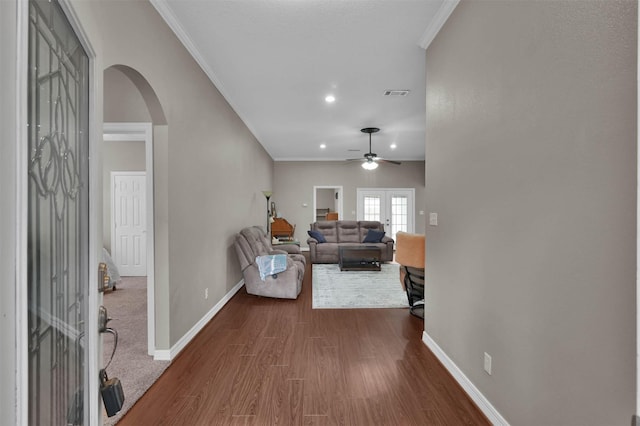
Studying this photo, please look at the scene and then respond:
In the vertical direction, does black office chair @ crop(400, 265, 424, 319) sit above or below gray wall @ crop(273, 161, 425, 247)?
below

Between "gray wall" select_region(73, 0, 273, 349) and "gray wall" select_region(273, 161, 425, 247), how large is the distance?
5099 mm

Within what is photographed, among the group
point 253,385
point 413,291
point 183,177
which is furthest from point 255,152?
point 253,385

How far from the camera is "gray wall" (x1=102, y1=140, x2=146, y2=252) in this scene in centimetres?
563

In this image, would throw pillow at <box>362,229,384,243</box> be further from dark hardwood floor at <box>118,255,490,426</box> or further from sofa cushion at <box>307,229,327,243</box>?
dark hardwood floor at <box>118,255,490,426</box>

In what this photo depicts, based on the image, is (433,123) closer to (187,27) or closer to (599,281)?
(599,281)

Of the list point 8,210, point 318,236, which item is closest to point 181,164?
point 8,210

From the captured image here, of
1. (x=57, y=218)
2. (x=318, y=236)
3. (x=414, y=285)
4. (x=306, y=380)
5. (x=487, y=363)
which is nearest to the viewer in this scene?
(x=57, y=218)

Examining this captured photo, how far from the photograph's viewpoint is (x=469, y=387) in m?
2.04

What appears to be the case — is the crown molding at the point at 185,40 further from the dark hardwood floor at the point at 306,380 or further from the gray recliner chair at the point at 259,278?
the dark hardwood floor at the point at 306,380

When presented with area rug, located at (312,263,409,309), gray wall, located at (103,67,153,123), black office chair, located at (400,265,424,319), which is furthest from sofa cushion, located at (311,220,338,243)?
gray wall, located at (103,67,153,123)

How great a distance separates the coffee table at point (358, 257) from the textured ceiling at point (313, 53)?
97.3 inches

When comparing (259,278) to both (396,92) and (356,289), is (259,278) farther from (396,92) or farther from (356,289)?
(396,92)

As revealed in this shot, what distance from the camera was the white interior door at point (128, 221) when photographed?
5.66m

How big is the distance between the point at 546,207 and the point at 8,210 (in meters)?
1.82
